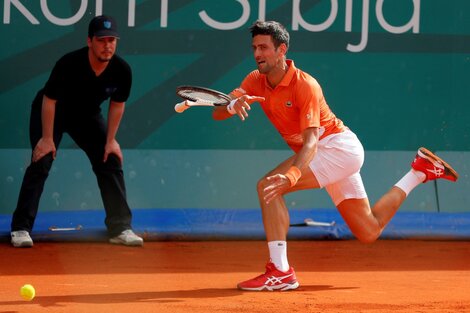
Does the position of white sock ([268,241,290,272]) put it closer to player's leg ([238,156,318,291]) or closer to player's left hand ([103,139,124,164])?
player's leg ([238,156,318,291])

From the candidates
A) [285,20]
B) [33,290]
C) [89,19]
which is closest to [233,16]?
[285,20]

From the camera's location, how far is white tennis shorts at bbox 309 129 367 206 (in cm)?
688

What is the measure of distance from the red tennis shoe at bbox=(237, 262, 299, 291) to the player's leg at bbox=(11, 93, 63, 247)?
2.28 metres

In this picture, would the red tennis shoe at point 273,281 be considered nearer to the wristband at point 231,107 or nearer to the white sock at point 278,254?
the white sock at point 278,254

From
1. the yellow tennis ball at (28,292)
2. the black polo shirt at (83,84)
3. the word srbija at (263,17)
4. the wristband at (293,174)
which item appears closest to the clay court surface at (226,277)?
the yellow tennis ball at (28,292)

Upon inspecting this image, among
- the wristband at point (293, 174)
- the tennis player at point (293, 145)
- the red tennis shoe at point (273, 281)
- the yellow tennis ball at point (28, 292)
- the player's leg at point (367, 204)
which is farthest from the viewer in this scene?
the player's leg at point (367, 204)

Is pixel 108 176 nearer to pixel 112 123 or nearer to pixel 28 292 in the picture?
pixel 112 123

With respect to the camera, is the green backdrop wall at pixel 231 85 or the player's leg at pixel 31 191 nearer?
the player's leg at pixel 31 191

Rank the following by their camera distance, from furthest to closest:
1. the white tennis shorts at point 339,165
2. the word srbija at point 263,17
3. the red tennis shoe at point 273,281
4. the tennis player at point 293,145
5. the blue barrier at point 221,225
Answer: the word srbija at point 263,17, the blue barrier at point 221,225, the white tennis shorts at point 339,165, the red tennis shoe at point 273,281, the tennis player at point 293,145

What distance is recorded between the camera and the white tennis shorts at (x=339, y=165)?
6.88 m

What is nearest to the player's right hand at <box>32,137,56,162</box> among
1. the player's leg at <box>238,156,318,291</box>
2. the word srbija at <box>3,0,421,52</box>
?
the word srbija at <box>3,0,421,52</box>

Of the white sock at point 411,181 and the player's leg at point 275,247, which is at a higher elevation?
the white sock at point 411,181

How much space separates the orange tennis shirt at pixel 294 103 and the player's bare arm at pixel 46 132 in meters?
1.84

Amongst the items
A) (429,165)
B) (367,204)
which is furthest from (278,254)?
(429,165)
